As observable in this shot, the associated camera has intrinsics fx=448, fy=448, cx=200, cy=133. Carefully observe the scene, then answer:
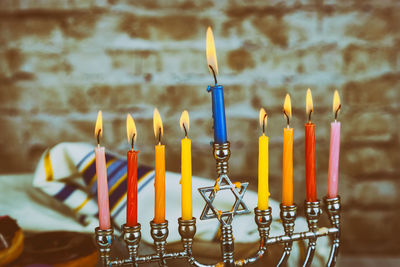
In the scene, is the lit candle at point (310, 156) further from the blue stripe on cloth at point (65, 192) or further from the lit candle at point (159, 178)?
the blue stripe on cloth at point (65, 192)

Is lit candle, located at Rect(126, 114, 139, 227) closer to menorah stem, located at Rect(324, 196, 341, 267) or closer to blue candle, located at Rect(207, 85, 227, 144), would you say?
blue candle, located at Rect(207, 85, 227, 144)

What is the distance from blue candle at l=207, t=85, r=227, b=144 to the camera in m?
0.48

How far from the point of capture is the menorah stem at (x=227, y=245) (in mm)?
527

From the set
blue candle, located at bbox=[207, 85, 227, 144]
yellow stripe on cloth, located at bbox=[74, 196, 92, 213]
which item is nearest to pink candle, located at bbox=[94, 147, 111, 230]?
blue candle, located at bbox=[207, 85, 227, 144]

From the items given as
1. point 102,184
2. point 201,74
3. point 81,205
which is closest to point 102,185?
point 102,184

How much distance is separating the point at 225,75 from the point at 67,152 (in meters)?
0.44

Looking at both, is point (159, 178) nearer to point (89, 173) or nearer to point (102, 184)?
point (102, 184)

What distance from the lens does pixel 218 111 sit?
0.48 meters

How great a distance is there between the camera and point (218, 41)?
1125mm

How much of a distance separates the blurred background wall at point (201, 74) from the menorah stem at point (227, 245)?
636 millimetres

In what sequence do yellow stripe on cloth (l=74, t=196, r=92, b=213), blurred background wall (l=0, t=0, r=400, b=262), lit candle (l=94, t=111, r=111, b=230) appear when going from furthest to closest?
blurred background wall (l=0, t=0, r=400, b=262) → yellow stripe on cloth (l=74, t=196, r=92, b=213) → lit candle (l=94, t=111, r=111, b=230)

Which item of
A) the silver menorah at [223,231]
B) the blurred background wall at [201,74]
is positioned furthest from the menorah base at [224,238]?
the blurred background wall at [201,74]

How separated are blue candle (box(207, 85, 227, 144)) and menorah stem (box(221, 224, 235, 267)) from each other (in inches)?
4.3

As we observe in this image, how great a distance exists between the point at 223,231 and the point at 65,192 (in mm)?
433
